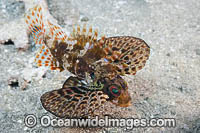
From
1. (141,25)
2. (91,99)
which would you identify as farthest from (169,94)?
(141,25)

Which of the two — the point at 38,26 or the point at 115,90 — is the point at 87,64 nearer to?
the point at 115,90

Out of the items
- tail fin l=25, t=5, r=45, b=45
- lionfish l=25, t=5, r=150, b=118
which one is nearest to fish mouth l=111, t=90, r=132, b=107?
lionfish l=25, t=5, r=150, b=118

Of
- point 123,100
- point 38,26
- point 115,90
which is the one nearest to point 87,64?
point 115,90

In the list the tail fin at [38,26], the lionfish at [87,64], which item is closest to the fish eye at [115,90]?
the lionfish at [87,64]

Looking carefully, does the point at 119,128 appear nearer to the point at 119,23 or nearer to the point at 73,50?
the point at 73,50

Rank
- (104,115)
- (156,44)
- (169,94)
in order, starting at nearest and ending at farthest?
1. (104,115)
2. (169,94)
3. (156,44)

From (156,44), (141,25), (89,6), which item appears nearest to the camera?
(156,44)

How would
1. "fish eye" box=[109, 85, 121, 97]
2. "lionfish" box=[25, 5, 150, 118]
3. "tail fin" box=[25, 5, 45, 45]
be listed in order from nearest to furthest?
"lionfish" box=[25, 5, 150, 118] → "fish eye" box=[109, 85, 121, 97] → "tail fin" box=[25, 5, 45, 45]

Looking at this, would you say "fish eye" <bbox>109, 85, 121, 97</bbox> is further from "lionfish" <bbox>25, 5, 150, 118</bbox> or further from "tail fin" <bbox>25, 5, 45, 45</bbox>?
"tail fin" <bbox>25, 5, 45, 45</bbox>

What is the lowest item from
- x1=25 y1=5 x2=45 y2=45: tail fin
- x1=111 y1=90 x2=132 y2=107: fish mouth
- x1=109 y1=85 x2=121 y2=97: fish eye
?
x1=111 y1=90 x2=132 y2=107: fish mouth
